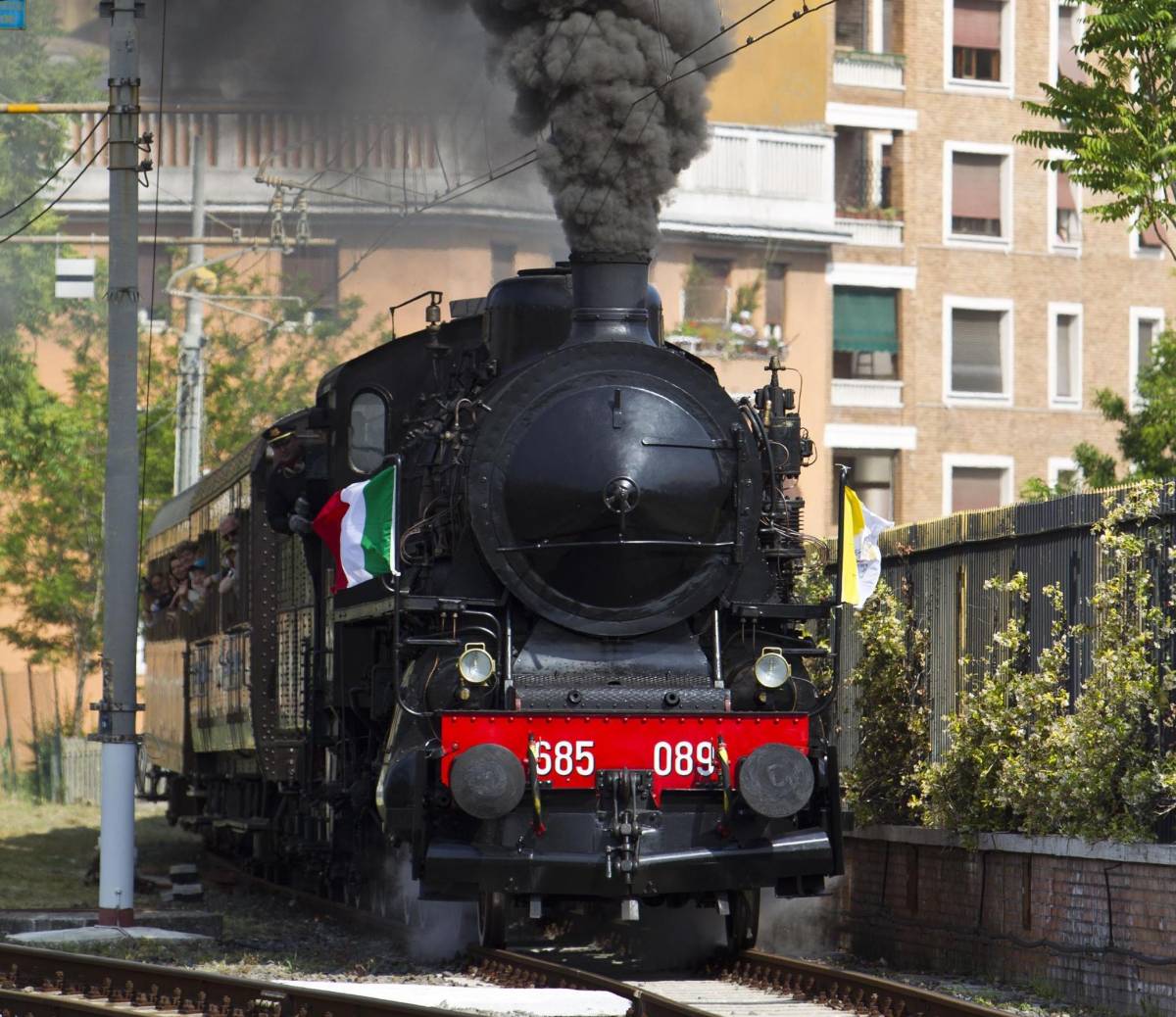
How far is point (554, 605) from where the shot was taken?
1191 centimetres

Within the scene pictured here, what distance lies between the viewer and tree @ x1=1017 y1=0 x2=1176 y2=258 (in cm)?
1694

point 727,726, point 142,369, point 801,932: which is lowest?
point 801,932

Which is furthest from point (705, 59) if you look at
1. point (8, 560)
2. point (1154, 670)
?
point (8, 560)

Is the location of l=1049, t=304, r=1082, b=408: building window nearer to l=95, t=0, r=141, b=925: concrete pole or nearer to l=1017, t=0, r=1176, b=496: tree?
l=1017, t=0, r=1176, b=496: tree

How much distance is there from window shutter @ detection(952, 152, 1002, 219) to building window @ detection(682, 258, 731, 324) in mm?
5295

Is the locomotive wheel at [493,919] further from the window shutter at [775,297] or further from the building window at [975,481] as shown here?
the building window at [975,481]

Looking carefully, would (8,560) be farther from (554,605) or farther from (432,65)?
(554,605)

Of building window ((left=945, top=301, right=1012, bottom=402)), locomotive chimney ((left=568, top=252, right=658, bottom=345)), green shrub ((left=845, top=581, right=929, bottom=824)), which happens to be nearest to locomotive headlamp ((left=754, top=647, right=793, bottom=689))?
locomotive chimney ((left=568, top=252, right=658, bottom=345))

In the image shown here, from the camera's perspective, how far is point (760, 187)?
38781 millimetres

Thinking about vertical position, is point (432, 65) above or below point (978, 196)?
below

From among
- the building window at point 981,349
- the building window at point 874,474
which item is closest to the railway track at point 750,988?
the building window at point 874,474

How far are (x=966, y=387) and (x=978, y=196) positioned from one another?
3.65 meters

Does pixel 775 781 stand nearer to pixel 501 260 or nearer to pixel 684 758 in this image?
pixel 684 758

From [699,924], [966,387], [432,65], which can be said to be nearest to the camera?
[699,924]
